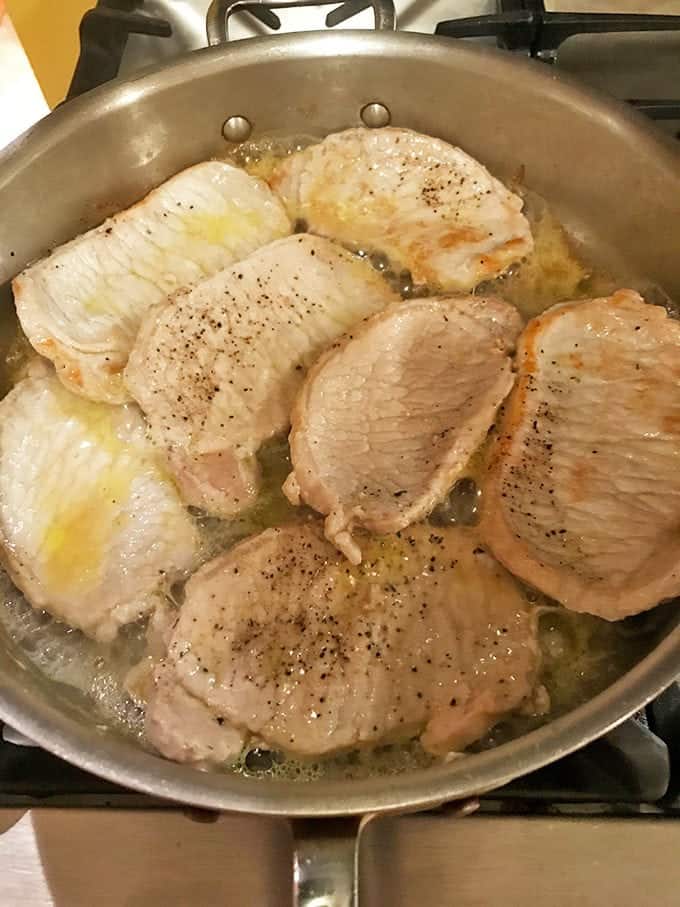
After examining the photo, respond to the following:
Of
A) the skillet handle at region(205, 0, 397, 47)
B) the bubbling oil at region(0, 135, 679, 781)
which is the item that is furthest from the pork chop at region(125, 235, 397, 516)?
the skillet handle at region(205, 0, 397, 47)

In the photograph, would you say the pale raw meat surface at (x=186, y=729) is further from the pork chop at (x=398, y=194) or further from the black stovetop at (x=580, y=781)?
the pork chop at (x=398, y=194)

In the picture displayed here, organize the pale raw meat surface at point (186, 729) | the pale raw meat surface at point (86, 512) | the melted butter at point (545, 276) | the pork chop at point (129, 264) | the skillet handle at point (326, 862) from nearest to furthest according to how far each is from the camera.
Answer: the skillet handle at point (326, 862) → the pale raw meat surface at point (186, 729) → the pale raw meat surface at point (86, 512) → the pork chop at point (129, 264) → the melted butter at point (545, 276)

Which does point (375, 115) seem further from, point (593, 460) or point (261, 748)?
point (261, 748)

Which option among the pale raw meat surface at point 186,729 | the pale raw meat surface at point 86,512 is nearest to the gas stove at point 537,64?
the pale raw meat surface at point 186,729

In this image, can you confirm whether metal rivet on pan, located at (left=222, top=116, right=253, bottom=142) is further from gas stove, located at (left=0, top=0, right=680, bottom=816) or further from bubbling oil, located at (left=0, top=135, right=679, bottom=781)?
bubbling oil, located at (left=0, top=135, right=679, bottom=781)

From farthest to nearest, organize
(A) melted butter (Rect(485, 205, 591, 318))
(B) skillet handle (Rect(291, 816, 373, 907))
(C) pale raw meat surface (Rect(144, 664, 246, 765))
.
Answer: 1. (A) melted butter (Rect(485, 205, 591, 318))
2. (C) pale raw meat surface (Rect(144, 664, 246, 765))
3. (B) skillet handle (Rect(291, 816, 373, 907))

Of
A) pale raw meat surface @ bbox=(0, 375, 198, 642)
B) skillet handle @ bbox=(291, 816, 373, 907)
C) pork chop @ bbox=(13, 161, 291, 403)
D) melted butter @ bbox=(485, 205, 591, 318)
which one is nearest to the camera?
skillet handle @ bbox=(291, 816, 373, 907)

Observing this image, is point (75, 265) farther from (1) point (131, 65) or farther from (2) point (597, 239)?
(2) point (597, 239)
